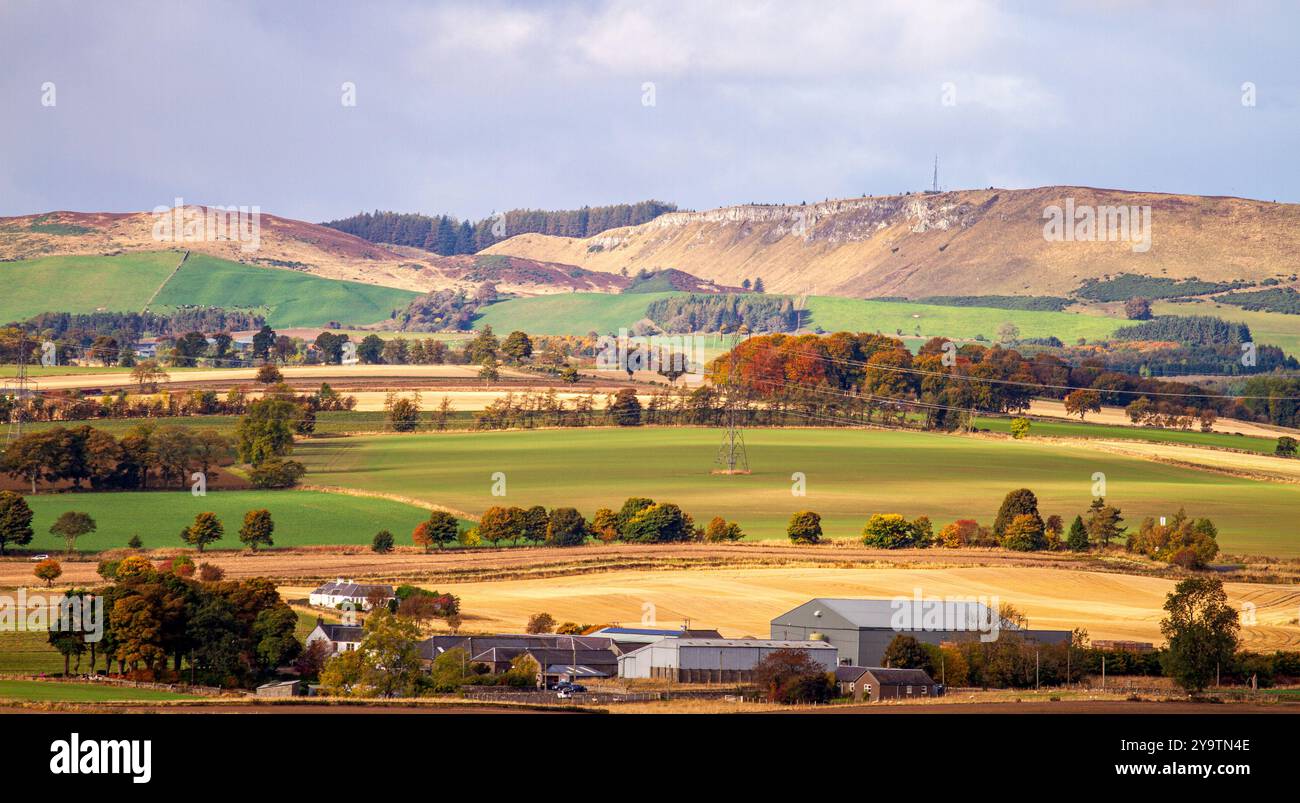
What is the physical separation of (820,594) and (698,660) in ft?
55.4

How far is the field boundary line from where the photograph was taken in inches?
3814

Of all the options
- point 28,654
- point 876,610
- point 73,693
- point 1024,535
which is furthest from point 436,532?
point 73,693

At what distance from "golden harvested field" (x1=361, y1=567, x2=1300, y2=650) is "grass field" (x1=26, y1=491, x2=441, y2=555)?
14672 millimetres

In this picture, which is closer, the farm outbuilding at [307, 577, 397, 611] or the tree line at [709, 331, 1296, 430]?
the farm outbuilding at [307, 577, 397, 611]

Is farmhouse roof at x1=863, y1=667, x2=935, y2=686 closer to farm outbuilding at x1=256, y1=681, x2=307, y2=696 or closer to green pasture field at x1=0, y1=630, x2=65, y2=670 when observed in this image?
farm outbuilding at x1=256, y1=681, x2=307, y2=696

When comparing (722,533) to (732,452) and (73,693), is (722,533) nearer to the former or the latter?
(732,452)

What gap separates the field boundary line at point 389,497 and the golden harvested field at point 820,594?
16485 mm

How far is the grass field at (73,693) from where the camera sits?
48125mm

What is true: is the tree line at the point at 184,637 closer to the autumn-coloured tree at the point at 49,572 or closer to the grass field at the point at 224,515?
the autumn-coloured tree at the point at 49,572

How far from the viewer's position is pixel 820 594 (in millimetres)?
79062

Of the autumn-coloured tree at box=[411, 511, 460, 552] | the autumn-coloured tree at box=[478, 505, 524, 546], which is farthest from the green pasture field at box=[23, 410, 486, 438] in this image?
the autumn-coloured tree at box=[478, 505, 524, 546]

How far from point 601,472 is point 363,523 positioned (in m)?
22.1

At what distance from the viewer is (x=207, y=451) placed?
108062 millimetres
